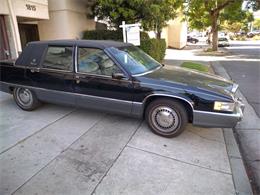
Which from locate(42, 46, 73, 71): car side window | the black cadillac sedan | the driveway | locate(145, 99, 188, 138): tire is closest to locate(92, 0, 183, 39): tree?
the black cadillac sedan

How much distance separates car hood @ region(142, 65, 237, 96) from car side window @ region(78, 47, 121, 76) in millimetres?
677

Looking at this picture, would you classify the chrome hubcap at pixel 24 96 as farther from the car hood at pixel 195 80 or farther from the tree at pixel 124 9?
the tree at pixel 124 9

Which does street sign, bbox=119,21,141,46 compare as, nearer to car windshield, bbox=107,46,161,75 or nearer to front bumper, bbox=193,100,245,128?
car windshield, bbox=107,46,161,75

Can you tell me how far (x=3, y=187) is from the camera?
261cm

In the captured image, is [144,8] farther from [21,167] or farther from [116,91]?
[21,167]

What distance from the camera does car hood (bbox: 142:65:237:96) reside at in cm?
366

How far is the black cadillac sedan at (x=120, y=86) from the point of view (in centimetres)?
354

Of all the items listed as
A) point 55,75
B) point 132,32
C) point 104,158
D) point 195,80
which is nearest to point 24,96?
point 55,75

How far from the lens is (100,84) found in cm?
402

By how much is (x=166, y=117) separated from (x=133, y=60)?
127 centimetres

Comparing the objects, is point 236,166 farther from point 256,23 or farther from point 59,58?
point 256,23

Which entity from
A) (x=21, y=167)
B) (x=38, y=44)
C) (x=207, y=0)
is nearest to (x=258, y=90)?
(x=38, y=44)

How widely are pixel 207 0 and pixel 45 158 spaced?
19625mm

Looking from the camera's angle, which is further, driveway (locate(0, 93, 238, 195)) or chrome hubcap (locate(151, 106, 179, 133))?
chrome hubcap (locate(151, 106, 179, 133))
